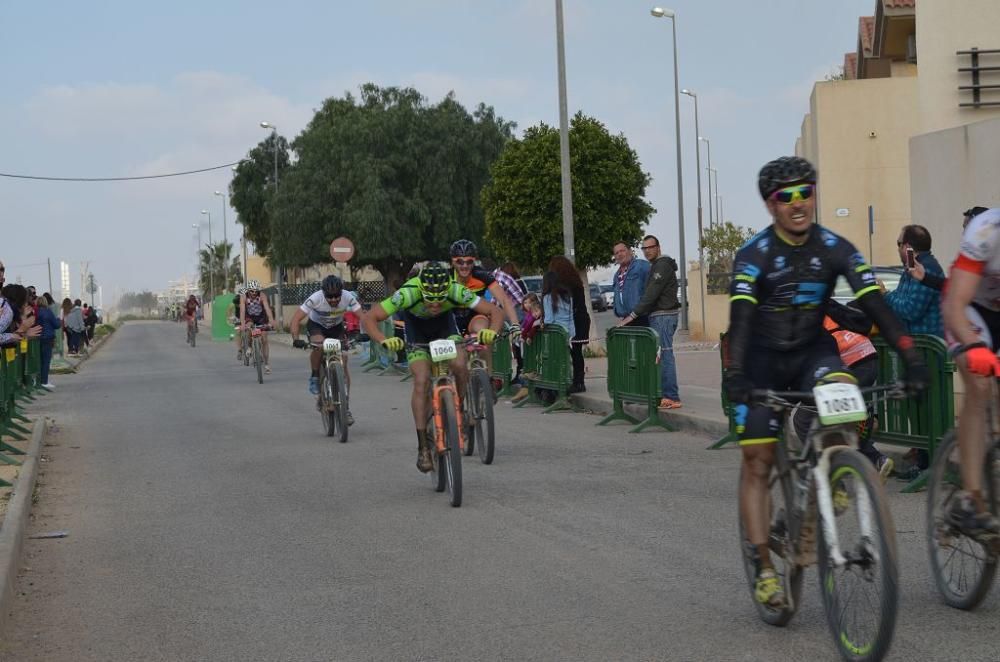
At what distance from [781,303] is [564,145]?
17927 millimetres

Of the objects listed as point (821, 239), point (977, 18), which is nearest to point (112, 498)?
point (821, 239)

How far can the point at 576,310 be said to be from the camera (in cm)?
1683

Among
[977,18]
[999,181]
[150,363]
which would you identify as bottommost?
[150,363]

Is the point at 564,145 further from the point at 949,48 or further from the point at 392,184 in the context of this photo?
the point at 392,184

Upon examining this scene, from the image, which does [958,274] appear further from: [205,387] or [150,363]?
[150,363]

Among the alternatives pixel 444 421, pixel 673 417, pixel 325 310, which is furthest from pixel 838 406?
pixel 325 310

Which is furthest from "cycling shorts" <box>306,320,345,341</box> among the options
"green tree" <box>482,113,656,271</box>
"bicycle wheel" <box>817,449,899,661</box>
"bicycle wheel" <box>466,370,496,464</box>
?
"green tree" <box>482,113,656,271</box>

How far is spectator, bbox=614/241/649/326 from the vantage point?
15.2 m

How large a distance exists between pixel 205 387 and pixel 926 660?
19911mm

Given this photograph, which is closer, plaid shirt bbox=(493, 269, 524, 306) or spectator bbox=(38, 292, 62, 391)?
plaid shirt bbox=(493, 269, 524, 306)

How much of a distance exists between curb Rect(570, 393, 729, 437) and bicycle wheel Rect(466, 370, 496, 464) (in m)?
2.50

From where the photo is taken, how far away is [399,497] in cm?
988

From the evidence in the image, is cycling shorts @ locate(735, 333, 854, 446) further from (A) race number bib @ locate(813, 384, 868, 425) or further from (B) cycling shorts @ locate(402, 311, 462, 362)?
(B) cycling shorts @ locate(402, 311, 462, 362)

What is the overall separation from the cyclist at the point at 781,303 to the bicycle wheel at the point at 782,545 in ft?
0.13
